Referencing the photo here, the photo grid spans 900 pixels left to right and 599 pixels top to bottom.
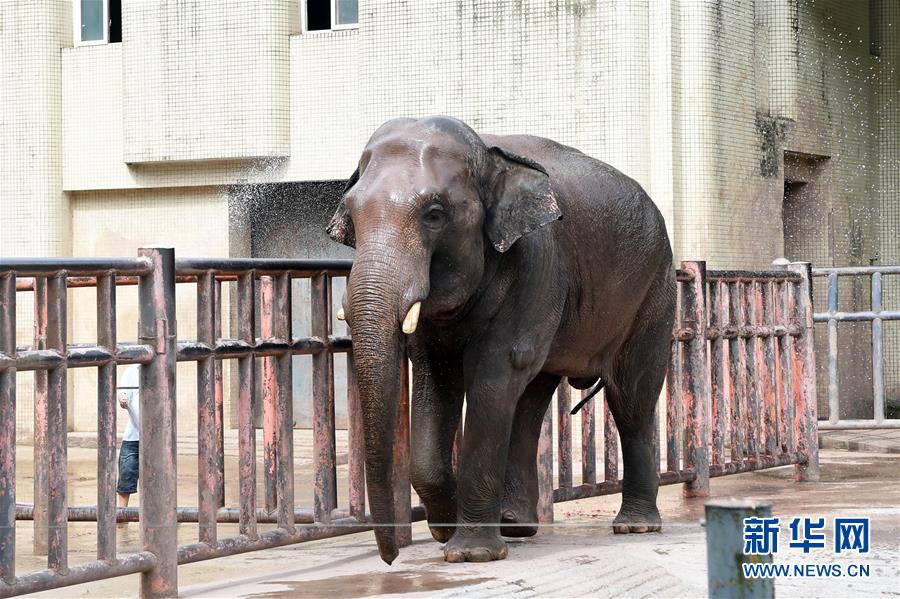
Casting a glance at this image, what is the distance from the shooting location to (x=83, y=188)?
14898mm

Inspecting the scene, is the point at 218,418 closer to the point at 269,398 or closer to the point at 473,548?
the point at 269,398

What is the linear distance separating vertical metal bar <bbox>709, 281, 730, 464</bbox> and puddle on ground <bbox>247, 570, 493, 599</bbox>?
3.74 meters

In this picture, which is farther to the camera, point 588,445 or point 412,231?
point 588,445

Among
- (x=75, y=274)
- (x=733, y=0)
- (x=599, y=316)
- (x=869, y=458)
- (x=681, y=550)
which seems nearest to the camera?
(x=75, y=274)

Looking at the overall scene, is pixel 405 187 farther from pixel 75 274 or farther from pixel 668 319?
pixel 668 319

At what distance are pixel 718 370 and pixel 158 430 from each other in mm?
4583

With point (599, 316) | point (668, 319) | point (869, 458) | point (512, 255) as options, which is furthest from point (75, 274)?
point (869, 458)

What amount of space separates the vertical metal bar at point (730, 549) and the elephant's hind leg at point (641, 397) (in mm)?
4209

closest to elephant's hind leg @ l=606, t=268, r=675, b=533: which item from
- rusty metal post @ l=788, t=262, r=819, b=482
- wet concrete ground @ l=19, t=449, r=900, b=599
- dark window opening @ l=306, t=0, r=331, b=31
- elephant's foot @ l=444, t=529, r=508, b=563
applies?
wet concrete ground @ l=19, t=449, r=900, b=599

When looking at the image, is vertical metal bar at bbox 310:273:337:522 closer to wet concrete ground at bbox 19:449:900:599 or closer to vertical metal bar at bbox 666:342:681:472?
wet concrete ground at bbox 19:449:900:599

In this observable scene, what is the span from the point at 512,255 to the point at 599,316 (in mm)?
903

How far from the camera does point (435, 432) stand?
6316mm

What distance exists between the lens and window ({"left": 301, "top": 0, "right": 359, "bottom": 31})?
46.8 ft

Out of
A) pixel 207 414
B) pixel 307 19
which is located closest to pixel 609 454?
pixel 207 414
